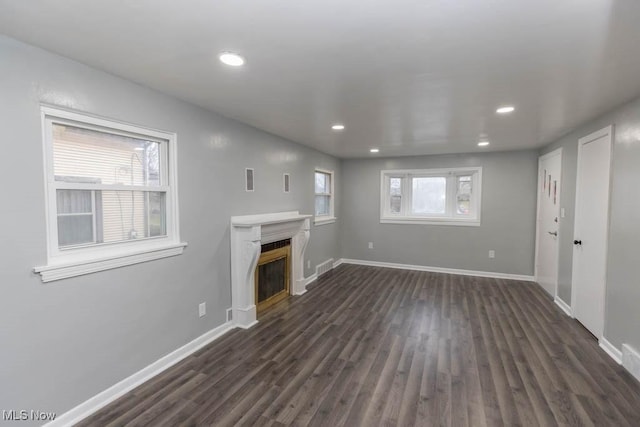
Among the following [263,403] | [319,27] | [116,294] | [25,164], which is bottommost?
[263,403]

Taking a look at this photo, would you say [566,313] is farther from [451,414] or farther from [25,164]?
[25,164]

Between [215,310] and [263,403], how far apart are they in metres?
1.25

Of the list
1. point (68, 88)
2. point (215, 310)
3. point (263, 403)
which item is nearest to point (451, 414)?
point (263, 403)

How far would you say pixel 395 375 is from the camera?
8.12 ft

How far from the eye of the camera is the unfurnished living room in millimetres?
1577

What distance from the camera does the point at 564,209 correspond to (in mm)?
3924

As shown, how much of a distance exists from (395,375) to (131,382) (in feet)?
6.91

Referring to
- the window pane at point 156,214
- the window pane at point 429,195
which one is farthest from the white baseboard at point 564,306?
the window pane at point 156,214

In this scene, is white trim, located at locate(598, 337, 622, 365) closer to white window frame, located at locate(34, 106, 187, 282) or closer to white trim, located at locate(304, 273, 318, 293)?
white trim, located at locate(304, 273, 318, 293)

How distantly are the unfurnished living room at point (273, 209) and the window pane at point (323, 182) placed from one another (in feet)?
4.28

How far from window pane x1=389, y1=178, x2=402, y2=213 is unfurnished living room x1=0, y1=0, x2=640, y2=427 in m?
1.98

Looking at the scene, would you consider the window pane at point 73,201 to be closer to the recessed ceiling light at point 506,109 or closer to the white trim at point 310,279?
the white trim at point 310,279

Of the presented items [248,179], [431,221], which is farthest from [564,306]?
[248,179]

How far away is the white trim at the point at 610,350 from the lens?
8.65 feet
